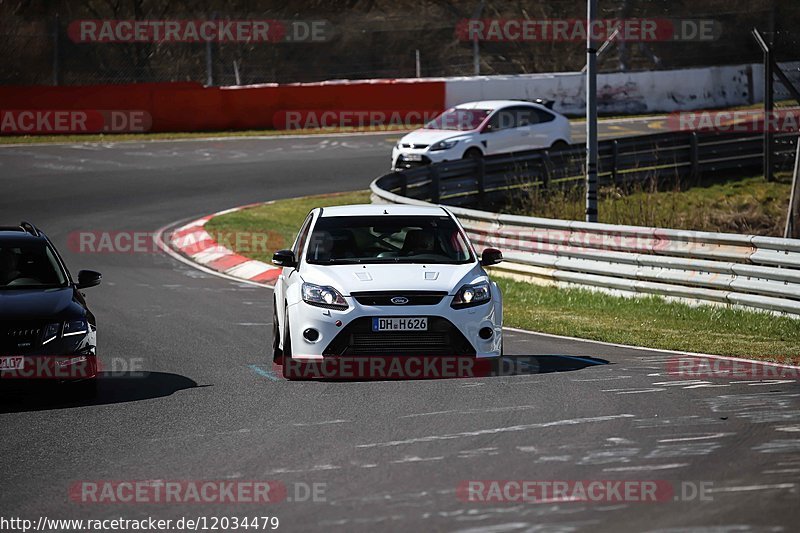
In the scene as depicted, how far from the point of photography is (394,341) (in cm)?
1077

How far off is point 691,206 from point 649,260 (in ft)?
34.9

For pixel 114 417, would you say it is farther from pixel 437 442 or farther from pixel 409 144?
pixel 409 144

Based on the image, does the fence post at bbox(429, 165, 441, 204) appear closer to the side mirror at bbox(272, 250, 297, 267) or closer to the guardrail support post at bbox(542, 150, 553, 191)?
the guardrail support post at bbox(542, 150, 553, 191)

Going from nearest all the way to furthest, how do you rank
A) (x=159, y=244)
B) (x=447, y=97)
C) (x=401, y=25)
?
(x=159, y=244) < (x=447, y=97) < (x=401, y=25)

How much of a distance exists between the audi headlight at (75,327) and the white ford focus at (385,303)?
1722 millimetres

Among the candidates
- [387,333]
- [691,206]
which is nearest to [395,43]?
[691,206]

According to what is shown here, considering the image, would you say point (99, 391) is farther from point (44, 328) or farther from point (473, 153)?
point (473, 153)

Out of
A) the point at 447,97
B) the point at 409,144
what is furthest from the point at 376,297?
the point at 447,97

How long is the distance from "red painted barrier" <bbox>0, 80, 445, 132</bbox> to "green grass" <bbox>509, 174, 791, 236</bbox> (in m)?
11.1

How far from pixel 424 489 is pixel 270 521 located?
1.00 meters

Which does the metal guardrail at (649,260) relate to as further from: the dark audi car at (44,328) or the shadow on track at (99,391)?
the dark audi car at (44,328)

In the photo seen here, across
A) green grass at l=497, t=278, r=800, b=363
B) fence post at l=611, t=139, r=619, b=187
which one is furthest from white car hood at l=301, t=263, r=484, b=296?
fence post at l=611, t=139, r=619, b=187

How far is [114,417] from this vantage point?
9703mm

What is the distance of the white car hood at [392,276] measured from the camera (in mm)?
10945
